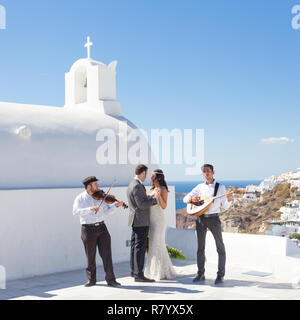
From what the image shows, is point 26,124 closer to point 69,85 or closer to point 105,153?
point 105,153

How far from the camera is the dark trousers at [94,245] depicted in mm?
5973

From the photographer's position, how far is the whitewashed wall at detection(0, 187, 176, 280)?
6.84 metres

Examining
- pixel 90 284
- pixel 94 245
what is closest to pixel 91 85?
pixel 94 245

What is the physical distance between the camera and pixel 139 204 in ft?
20.4

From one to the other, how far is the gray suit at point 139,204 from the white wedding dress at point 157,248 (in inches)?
6.2

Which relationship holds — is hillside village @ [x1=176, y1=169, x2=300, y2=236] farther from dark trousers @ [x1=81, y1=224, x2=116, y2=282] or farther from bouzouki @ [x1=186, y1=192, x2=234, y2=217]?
dark trousers @ [x1=81, y1=224, x2=116, y2=282]

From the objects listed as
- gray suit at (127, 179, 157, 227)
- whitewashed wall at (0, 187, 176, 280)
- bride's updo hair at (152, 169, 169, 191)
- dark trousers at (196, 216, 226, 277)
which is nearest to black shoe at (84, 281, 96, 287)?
gray suit at (127, 179, 157, 227)

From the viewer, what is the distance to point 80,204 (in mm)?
5949

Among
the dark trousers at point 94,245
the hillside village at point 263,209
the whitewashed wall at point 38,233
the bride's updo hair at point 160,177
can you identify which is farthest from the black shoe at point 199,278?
the hillside village at point 263,209

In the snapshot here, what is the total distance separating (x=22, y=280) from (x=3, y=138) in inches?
88.6

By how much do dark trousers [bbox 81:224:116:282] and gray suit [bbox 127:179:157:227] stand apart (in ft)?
1.66

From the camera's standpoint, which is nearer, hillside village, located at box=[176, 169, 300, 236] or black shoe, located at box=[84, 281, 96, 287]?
black shoe, located at box=[84, 281, 96, 287]

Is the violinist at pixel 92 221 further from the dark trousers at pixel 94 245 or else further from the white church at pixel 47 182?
the white church at pixel 47 182
